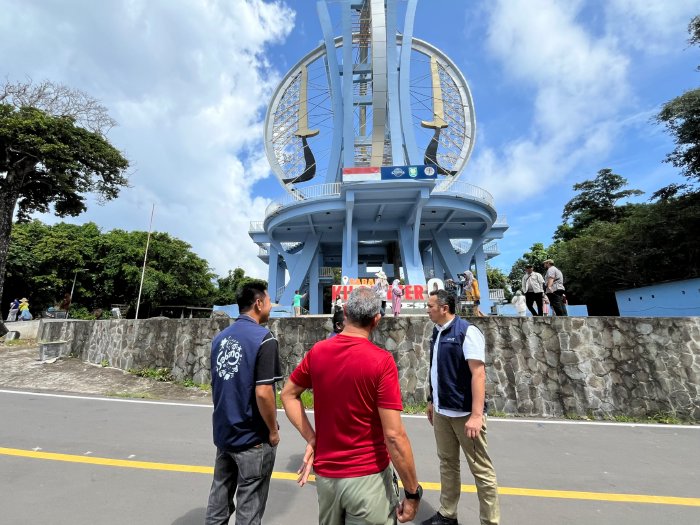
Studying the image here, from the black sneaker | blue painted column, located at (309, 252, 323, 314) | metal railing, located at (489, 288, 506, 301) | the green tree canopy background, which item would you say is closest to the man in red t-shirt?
the black sneaker

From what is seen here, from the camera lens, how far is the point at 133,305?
3177 cm

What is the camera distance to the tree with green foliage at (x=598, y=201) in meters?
32.3

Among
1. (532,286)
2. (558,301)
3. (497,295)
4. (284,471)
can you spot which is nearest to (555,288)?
(558,301)

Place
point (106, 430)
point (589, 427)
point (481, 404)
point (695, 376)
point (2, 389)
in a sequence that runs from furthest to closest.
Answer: point (2, 389), point (695, 376), point (589, 427), point (106, 430), point (481, 404)

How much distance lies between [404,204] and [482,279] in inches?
344

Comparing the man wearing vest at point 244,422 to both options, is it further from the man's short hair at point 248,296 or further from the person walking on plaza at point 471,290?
the person walking on plaza at point 471,290

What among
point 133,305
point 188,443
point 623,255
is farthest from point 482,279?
point 133,305

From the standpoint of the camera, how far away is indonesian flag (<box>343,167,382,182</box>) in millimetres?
19344

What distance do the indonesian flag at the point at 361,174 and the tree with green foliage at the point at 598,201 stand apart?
2420cm

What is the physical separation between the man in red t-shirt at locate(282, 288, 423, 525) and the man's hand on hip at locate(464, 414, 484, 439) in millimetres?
993

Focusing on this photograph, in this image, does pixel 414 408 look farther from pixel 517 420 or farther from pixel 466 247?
pixel 466 247

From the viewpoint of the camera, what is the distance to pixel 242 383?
2.18 meters

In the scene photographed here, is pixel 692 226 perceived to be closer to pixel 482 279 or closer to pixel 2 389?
pixel 482 279

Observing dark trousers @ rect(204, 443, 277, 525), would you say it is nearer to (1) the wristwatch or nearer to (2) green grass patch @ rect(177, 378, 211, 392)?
(1) the wristwatch
